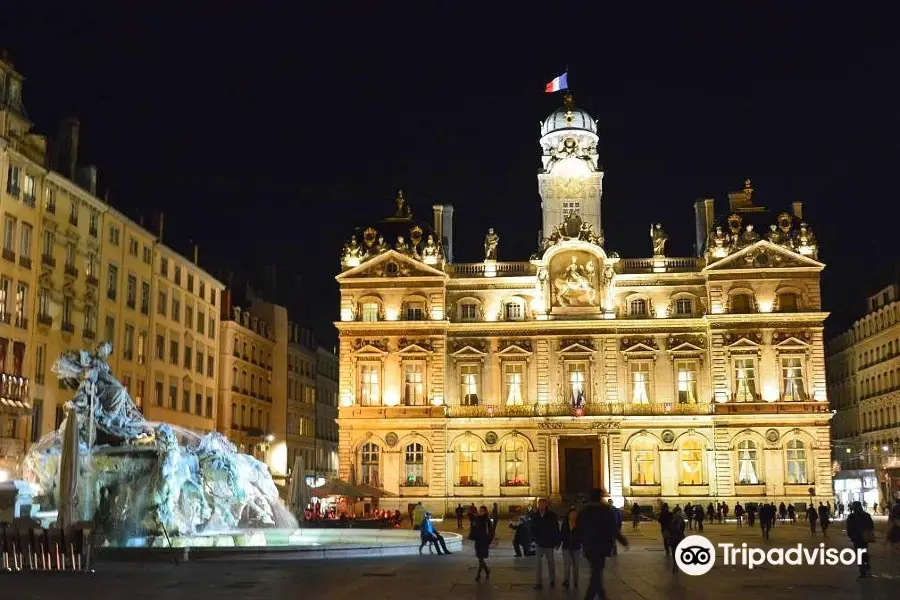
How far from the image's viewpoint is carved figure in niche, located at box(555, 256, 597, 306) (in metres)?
63.5

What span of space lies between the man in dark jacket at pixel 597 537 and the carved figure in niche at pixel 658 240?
5066cm

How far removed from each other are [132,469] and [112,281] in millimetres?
26028

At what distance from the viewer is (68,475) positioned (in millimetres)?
24656

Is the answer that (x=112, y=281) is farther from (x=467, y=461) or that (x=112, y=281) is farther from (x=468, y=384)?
(x=467, y=461)

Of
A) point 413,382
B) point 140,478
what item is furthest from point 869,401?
point 140,478

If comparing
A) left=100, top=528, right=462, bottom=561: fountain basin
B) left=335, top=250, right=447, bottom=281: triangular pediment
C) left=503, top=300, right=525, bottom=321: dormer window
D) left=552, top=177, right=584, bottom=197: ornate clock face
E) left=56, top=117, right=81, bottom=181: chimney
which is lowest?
left=100, top=528, right=462, bottom=561: fountain basin

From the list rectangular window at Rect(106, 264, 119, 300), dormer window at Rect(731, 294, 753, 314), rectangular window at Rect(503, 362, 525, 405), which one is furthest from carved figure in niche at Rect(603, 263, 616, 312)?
rectangular window at Rect(106, 264, 119, 300)

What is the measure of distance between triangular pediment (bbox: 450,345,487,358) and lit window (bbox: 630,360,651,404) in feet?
31.1

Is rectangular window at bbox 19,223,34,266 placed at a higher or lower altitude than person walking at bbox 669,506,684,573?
higher

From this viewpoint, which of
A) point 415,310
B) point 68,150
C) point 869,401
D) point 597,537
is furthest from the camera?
point 869,401

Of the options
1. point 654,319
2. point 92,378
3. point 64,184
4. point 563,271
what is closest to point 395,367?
point 563,271

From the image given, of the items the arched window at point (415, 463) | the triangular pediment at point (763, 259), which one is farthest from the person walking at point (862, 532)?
the arched window at point (415, 463)

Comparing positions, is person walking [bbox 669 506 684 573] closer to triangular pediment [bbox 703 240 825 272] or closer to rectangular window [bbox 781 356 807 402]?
rectangular window [bbox 781 356 807 402]

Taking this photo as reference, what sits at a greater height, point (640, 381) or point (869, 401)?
point (640, 381)
